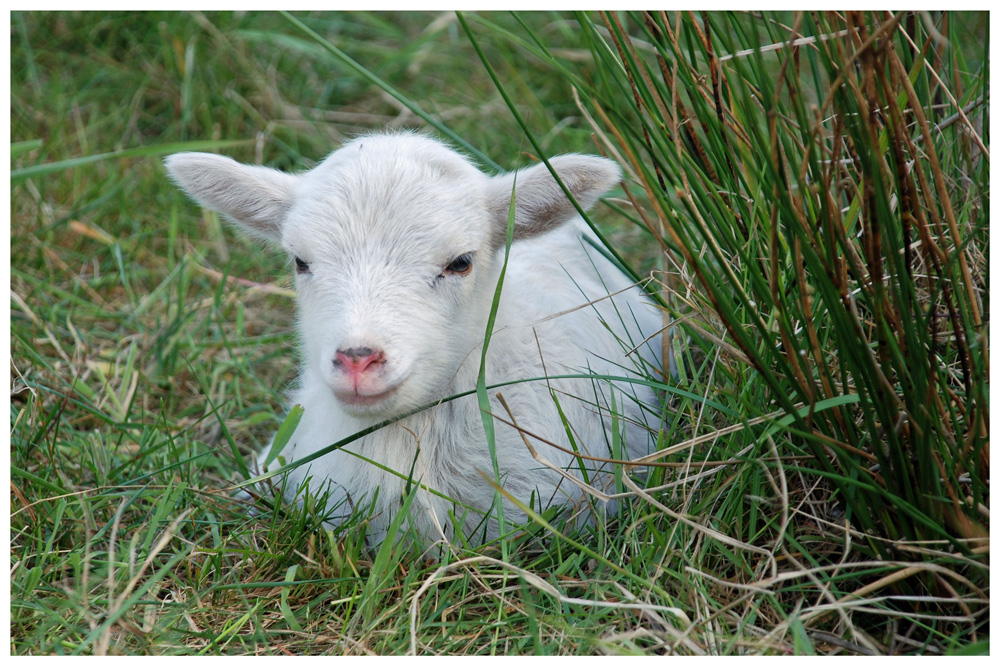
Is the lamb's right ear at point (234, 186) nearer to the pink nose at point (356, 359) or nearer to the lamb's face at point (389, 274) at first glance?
the lamb's face at point (389, 274)

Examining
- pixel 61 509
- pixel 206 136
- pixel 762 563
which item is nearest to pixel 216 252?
pixel 206 136

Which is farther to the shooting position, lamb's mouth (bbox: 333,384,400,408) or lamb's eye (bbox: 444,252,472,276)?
lamb's eye (bbox: 444,252,472,276)

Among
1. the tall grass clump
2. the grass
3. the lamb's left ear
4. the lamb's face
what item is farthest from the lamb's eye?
the tall grass clump

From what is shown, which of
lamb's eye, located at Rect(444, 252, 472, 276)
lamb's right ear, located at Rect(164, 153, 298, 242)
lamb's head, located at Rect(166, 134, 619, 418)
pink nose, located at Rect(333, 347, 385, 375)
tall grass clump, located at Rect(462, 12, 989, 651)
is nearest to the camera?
tall grass clump, located at Rect(462, 12, 989, 651)

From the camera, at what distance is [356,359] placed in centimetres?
297

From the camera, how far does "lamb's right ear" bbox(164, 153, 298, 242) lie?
11.8ft

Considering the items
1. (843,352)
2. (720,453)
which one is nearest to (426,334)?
(720,453)

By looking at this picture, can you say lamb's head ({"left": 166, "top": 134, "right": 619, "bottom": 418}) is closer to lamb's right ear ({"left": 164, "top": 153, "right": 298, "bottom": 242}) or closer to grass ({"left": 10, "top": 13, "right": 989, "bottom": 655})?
lamb's right ear ({"left": 164, "top": 153, "right": 298, "bottom": 242})

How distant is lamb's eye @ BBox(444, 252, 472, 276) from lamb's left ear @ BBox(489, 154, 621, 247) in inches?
9.4

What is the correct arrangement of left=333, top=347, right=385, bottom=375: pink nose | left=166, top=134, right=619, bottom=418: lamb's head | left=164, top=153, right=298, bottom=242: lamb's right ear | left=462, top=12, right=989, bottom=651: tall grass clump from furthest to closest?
1. left=164, top=153, right=298, bottom=242: lamb's right ear
2. left=166, top=134, right=619, bottom=418: lamb's head
3. left=333, top=347, right=385, bottom=375: pink nose
4. left=462, top=12, right=989, bottom=651: tall grass clump

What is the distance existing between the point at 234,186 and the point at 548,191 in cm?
126

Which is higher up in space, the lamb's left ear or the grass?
the lamb's left ear

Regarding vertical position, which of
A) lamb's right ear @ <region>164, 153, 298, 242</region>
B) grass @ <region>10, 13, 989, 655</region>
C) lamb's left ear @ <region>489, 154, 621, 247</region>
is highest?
lamb's right ear @ <region>164, 153, 298, 242</region>

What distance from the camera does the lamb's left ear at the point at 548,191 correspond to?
132 inches
